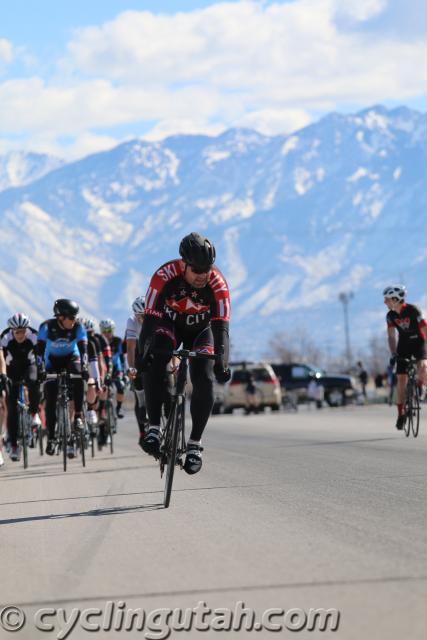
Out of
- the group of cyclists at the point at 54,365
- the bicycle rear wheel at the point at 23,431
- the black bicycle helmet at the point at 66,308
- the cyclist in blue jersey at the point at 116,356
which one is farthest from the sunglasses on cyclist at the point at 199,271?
the cyclist in blue jersey at the point at 116,356

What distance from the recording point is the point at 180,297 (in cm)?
1052

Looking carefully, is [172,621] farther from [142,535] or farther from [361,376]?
[361,376]

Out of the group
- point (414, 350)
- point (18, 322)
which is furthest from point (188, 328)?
point (414, 350)

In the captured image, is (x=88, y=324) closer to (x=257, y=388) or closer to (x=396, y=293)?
(x=396, y=293)

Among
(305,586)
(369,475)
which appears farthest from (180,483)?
(305,586)

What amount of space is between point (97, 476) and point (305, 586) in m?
8.19

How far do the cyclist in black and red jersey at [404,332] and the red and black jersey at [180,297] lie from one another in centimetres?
809

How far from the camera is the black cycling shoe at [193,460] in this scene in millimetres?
10312

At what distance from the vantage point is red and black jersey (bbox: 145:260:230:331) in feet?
34.2

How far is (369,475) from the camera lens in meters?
12.3

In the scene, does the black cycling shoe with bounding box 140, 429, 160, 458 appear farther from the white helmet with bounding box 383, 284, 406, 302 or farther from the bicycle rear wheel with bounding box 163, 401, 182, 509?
the white helmet with bounding box 383, 284, 406, 302

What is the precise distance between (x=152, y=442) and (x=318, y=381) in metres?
43.6

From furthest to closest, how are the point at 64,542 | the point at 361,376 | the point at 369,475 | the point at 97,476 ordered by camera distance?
1. the point at 361,376
2. the point at 97,476
3. the point at 369,475
4. the point at 64,542

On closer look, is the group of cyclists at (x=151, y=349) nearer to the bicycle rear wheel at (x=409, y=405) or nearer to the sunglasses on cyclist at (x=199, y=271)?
the sunglasses on cyclist at (x=199, y=271)
